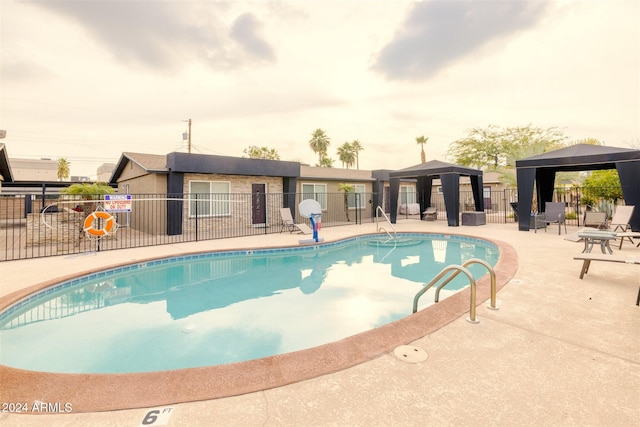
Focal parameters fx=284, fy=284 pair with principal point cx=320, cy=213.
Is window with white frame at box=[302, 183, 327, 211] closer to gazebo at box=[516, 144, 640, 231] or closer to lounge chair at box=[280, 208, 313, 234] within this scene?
lounge chair at box=[280, 208, 313, 234]

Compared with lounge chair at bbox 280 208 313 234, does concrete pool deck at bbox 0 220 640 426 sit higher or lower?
lower

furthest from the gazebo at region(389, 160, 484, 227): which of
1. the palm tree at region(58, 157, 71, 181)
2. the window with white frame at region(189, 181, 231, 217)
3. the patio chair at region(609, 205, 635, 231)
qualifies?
the palm tree at region(58, 157, 71, 181)

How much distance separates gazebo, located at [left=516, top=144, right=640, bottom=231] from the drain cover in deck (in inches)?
461

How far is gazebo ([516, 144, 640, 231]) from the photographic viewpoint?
9594 mm

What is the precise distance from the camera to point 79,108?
2955 cm

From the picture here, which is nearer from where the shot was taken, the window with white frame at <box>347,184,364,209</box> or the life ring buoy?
the life ring buoy

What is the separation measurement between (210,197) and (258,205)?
8.41 ft

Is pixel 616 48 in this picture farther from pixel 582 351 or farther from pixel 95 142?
pixel 95 142

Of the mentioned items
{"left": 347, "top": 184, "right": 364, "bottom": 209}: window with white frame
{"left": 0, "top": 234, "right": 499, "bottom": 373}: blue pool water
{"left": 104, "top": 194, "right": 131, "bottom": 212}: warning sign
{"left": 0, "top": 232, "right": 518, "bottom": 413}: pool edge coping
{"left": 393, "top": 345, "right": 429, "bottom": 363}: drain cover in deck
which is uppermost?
{"left": 347, "top": 184, "right": 364, "bottom": 209}: window with white frame

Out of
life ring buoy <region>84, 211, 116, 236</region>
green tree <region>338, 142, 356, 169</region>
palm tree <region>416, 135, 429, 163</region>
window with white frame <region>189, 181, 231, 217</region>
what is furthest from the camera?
green tree <region>338, 142, 356, 169</region>

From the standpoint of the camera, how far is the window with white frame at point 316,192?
17516mm

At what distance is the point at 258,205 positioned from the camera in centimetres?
1519

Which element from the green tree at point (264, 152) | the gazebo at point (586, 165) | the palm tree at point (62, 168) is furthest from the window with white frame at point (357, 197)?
the palm tree at point (62, 168)

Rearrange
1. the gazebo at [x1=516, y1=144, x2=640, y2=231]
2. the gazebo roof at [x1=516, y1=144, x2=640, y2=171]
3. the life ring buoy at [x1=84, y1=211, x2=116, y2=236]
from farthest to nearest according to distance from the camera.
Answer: the gazebo roof at [x1=516, y1=144, x2=640, y2=171]
the gazebo at [x1=516, y1=144, x2=640, y2=231]
the life ring buoy at [x1=84, y1=211, x2=116, y2=236]
